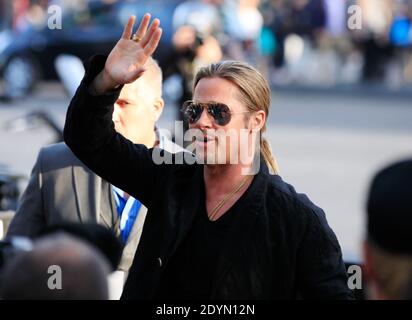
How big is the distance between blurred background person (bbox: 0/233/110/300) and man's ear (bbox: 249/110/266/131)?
141 centimetres

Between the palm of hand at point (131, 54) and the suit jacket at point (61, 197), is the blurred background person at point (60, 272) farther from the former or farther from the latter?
the suit jacket at point (61, 197)

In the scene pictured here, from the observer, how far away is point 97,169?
3.73 meters

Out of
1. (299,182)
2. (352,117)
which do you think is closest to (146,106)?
(299,182)

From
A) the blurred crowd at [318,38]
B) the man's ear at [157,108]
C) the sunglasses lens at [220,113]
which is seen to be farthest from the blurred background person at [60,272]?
the blurred crowd at [318,38]

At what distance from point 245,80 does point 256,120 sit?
0.52ft

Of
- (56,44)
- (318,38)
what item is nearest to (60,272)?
(56,44)

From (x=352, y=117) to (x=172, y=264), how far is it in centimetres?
1558

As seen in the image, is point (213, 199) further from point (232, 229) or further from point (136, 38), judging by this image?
point (136, 38)

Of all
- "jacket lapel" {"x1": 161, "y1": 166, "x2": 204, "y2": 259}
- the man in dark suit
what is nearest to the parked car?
the man in dark suit

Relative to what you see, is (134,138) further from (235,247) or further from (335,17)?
(335,17)

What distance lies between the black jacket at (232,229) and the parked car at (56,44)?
17777 mm

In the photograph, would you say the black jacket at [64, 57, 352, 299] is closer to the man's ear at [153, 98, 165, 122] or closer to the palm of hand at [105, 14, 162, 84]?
the palm of hand at [105, 14, 162, 84]

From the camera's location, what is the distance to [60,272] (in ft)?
8.23

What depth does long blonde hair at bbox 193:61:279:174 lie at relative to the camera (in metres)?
3.77
